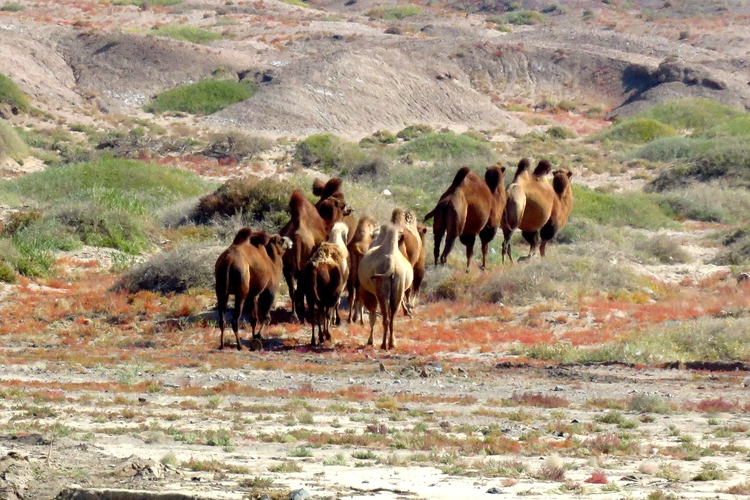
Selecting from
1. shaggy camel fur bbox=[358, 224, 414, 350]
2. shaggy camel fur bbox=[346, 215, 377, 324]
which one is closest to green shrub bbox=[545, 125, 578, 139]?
shaggy camel fur bbox=[346, 215, 377, 324]

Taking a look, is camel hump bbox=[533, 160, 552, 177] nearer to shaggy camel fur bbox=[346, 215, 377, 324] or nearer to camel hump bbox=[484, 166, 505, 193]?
camel hump bbox=[484, 166, 505, 193]

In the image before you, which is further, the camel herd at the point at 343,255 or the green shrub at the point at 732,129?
the green shrub at the point at 732,129

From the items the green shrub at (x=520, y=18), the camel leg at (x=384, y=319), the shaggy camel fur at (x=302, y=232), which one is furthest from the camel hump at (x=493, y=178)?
the green shrub at (x=520, y=18)

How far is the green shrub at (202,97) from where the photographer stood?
5797 cm

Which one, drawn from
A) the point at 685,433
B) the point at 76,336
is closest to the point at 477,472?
the point at 685,433

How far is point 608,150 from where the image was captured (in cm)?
5244

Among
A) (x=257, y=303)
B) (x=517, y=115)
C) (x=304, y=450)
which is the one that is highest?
(x=304, y=450)

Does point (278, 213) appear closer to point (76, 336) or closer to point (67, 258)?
point (67, 258)

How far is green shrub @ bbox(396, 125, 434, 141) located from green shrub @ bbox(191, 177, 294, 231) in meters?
27.4

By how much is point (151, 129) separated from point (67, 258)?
2950 cm

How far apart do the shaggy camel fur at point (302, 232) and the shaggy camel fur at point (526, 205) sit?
174 inches

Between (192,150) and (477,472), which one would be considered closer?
(477,472)

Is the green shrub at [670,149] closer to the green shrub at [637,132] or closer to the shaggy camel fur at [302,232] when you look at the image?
the green shrub at [637,132]

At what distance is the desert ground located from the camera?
9281 millimetres
